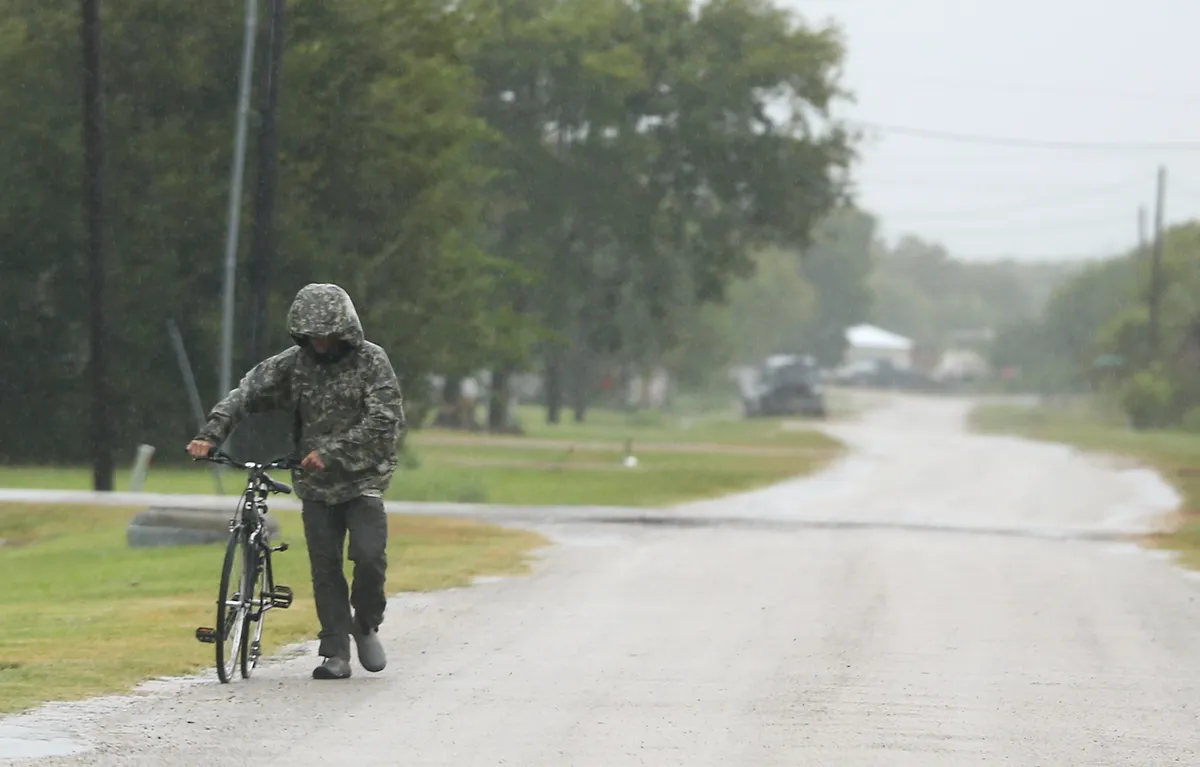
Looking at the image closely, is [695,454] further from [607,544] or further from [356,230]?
[607,544]

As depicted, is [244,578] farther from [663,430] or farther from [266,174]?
[663,430]

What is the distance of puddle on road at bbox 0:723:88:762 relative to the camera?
28.4ft

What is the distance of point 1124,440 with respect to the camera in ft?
194

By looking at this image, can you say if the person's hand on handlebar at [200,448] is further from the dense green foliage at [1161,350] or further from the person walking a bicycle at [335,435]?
the dense green foliage at [1161,350]

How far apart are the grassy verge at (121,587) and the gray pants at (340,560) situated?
2.79ft

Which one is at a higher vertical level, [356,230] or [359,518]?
[356,230]

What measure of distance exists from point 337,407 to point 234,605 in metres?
1.07

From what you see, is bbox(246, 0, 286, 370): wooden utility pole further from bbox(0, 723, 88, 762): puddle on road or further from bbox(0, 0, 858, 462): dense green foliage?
bbox(0, 723, 88, 762): puddle on road

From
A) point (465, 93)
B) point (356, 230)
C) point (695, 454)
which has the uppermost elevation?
point (465, 93)

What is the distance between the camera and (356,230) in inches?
1453

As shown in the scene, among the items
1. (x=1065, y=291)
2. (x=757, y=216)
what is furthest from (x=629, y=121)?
(x=1065, y=291)

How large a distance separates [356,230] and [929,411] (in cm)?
6237

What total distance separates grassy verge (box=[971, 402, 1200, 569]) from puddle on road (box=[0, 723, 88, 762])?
13.5m

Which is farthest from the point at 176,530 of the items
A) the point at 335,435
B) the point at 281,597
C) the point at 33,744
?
the point at 33,744
